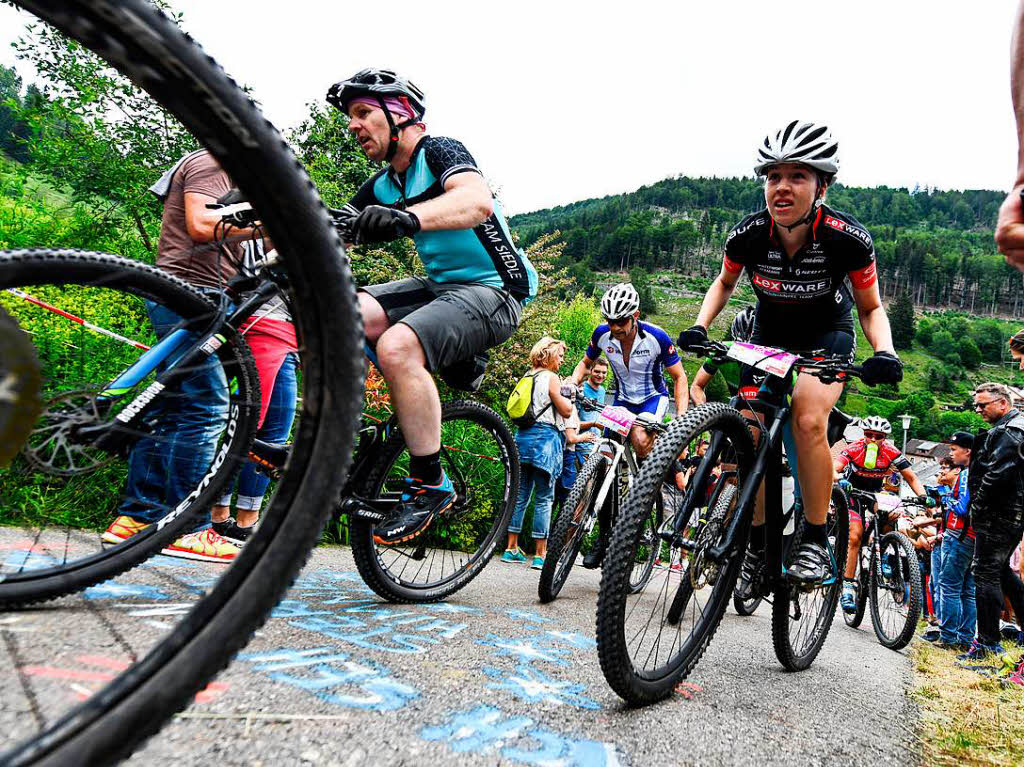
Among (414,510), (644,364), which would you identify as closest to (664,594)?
(414,510)

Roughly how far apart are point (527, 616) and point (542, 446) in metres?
3.26

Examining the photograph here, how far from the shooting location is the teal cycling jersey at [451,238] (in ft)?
9.95

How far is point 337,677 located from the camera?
1902 mm

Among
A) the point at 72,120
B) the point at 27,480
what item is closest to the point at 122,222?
the point at 72,120

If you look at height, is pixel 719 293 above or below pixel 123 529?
above

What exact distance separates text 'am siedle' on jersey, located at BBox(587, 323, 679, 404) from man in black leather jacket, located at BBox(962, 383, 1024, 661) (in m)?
3.02

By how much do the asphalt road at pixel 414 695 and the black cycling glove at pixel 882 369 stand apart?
4.49 feet

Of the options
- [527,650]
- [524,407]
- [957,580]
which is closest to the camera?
[527,650]

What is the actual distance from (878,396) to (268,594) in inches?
5284

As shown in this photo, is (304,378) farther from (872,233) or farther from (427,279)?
(872,233)

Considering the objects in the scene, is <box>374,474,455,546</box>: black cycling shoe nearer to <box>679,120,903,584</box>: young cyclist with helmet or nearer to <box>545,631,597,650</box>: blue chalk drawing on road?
<box>545,631,597,650</box>: blue chalk drawing on road

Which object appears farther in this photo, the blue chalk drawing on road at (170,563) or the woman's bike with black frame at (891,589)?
the woman's bike with black frame at (891,589)

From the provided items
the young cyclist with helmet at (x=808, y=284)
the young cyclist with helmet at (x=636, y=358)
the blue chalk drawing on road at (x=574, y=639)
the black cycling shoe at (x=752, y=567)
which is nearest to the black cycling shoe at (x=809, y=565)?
the young cyclist with helmet at (x=808, y=284)

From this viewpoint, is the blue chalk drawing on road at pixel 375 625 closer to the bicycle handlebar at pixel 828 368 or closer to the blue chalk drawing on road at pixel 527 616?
the blue chalk drawing on road at pixel 527 616
